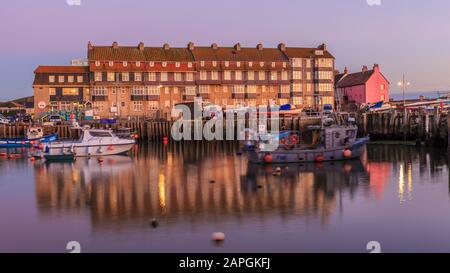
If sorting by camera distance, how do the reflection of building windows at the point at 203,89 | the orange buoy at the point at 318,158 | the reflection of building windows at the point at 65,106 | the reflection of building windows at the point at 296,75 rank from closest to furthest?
the orange buoy at the point at 318,158
the reflection of building windows at the point at 65,106
the reflection of building windows at the point at 203,89
the reflection of building windows at the point at 296,75

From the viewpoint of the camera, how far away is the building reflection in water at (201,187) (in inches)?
1006

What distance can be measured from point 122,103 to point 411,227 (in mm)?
66579

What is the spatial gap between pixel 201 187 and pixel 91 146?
20408 millimetres

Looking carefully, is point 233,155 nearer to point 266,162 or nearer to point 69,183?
point 266,162

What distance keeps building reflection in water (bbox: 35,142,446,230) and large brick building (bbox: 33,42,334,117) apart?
3709 centimetres

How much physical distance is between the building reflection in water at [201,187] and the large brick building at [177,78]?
37.1 m

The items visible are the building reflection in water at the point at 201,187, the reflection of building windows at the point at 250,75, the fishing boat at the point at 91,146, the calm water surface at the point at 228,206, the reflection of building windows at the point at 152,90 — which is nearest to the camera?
the calm water surface at the point at 228,206

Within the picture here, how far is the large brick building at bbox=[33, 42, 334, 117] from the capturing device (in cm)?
8381

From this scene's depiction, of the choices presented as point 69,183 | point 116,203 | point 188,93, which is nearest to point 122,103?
point 188,93

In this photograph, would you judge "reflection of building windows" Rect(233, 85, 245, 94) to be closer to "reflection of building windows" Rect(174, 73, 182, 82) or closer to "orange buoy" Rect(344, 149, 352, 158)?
"reflection of building windows" Rect(174, 73, 182, 82)

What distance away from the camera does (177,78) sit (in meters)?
86.6

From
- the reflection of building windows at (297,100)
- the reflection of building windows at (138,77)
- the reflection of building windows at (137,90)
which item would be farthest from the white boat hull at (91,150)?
the reflection of building windows at (297,100)

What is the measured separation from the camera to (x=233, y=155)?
51.1 meters

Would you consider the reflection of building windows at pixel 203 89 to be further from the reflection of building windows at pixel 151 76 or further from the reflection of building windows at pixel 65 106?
the reflection of building windows at pixel 65 106
